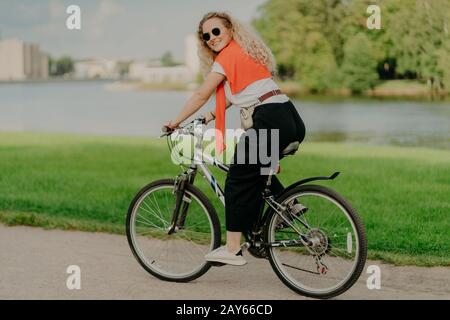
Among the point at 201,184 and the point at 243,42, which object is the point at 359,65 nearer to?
the point at 201,184

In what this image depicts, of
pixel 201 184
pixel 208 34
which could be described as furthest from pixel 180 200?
pixel 201 184

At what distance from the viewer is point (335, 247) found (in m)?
4.49

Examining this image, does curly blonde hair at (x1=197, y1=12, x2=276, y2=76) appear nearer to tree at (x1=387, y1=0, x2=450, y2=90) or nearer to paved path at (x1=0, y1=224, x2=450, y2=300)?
paved path at (x1=0, y1=224, x2=450, y2=300)

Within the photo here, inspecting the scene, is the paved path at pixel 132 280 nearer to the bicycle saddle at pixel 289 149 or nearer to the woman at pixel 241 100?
the woman at pixel 241 100

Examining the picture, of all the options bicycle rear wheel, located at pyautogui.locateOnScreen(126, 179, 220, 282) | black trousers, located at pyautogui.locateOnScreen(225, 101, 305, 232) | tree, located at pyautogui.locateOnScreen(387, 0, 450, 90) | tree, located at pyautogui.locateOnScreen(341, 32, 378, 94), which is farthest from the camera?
tree, located at pyautogui.locateOnScreen(341, 32, 378, 94)

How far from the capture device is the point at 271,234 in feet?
15.3

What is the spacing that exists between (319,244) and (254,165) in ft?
1.95

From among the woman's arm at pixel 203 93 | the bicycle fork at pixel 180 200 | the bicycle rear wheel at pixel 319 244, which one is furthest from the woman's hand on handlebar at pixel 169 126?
the bicycle rear wheel at pixel 319 244

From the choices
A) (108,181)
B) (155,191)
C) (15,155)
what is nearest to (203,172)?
(155,191)

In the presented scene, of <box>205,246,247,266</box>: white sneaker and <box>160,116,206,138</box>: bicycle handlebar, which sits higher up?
<box>160,116,206,138</box>: bicycle handlebar

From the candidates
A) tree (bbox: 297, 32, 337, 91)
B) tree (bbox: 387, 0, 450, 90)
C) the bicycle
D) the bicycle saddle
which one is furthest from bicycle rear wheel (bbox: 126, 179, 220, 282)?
tree (bbox: 297, 32, 337, 91)

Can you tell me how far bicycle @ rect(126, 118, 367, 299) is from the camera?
4.41m

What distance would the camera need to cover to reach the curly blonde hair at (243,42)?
4594 millimetres

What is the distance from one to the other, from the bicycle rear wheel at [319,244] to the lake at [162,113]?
228 inches
